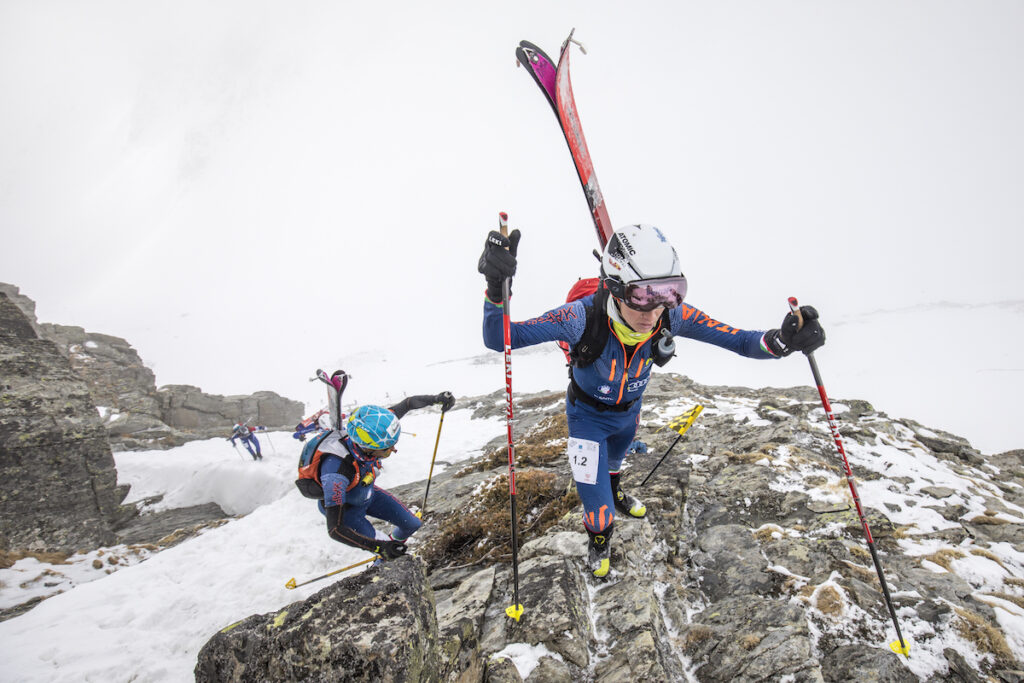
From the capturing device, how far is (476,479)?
35.4 ft

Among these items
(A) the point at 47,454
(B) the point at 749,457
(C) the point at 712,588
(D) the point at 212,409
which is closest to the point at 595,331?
(C) the point at 712,588

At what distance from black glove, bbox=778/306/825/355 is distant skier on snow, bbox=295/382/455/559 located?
5.40 meters

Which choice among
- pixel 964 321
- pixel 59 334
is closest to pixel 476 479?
pixel 59 334

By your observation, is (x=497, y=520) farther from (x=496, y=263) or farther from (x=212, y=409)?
(x=212, y=409)

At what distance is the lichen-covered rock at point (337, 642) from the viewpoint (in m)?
2.42

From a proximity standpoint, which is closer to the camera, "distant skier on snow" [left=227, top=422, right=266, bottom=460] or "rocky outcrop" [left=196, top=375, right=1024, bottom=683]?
"rocky outcrop" [left=196, top=375, right=1024, bottom=683]

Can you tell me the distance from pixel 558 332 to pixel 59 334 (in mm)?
51836

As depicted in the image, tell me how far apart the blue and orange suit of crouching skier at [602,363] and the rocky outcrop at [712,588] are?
1122 millimetres

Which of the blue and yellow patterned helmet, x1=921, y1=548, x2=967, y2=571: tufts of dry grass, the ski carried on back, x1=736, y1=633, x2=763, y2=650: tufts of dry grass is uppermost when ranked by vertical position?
the ski carried on back

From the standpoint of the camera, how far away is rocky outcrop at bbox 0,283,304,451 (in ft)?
93.9

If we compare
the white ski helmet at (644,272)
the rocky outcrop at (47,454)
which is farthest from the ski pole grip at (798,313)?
the rocky outcrop at (47,454)

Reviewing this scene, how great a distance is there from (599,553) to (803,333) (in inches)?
135

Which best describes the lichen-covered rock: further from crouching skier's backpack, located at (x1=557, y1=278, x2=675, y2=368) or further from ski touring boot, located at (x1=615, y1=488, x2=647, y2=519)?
ski touring boot, located at (x1=615, y1=488, x2=647, y2=519)

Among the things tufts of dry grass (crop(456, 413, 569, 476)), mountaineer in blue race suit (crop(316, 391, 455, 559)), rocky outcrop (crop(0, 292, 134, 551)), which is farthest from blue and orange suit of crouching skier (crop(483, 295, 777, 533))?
rocky outcrop (crop(0, 292, 134, 551))
